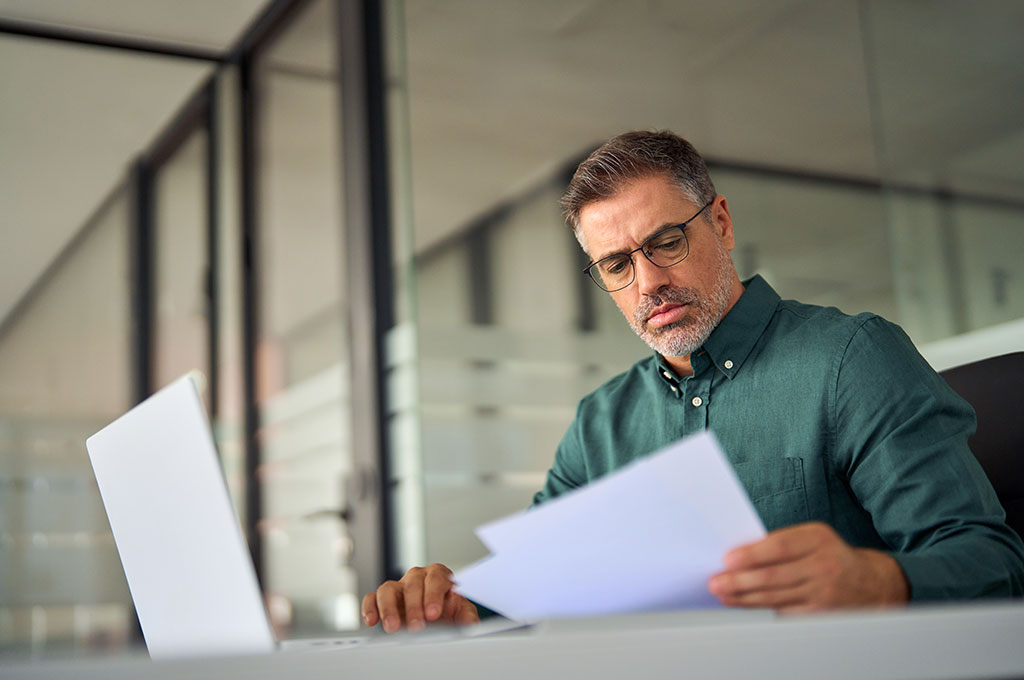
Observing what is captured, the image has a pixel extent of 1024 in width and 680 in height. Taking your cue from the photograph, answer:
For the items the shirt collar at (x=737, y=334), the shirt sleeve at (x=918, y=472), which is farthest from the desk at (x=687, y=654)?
the shirt collar at (x=737, y=334)

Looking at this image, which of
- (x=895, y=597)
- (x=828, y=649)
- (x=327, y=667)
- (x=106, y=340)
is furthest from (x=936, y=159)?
(x=106, y=340)

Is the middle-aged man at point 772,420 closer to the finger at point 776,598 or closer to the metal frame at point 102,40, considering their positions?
the finger at point 776,598

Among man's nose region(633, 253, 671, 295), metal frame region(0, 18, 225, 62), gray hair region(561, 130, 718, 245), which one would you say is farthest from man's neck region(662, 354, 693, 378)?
metal frame region(0, 18, 225, 62)

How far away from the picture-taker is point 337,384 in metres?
3.28

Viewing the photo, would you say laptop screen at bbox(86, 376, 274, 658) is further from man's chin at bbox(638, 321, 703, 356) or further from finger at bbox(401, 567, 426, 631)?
man's chin at bbox(638, 321, 703, 356)

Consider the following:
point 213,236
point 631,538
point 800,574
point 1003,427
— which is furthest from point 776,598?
point 213,236

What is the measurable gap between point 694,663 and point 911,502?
565 mm

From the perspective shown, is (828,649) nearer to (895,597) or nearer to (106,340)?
(895,597)

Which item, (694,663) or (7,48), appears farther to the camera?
(7,48)

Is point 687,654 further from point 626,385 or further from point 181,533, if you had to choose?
A: point 626,385

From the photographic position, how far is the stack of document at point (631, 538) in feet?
1.98

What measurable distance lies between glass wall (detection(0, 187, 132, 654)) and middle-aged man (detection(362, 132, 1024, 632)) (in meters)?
2.71

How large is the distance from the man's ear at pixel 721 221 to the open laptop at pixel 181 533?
0.85 metres

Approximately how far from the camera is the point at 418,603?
3.51 feet
